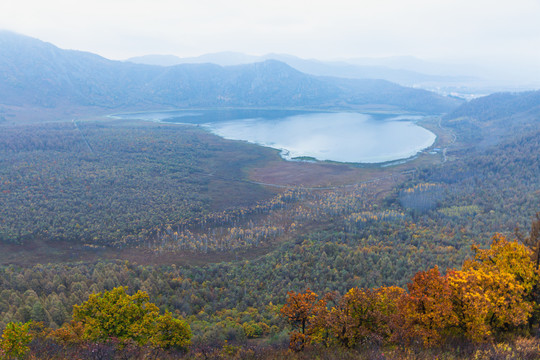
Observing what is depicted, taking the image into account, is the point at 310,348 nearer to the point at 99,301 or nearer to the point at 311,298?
the point at 311,298

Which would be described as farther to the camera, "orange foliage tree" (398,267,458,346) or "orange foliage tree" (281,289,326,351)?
"orange foliage tree" (281,289,326,351)

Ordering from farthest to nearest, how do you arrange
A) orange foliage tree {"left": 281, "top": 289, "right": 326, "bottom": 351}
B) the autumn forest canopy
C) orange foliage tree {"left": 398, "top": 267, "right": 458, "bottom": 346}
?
orange foliage tree {"left": 281, "top": 289, "right": 326, "bottom": 351}
the autumn forest canopy
orange foliage tree {"left": 398, "top": 267, "right": 458, "bottom": 346}

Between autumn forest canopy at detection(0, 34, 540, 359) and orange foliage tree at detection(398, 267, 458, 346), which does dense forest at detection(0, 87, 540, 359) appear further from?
autumn forest canopy at detection(0, 34, 540, 359)

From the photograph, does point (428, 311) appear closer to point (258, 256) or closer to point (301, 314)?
point (301, 314)

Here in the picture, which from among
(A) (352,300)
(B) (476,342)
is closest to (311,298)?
(A) (352,300)

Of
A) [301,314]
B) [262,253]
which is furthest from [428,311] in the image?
[262,253]

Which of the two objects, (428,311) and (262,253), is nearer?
(428,311)

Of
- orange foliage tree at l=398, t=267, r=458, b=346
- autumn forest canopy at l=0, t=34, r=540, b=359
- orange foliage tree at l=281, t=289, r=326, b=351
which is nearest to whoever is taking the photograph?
orange foliage tree at l=398, t=267, r=458, b=346

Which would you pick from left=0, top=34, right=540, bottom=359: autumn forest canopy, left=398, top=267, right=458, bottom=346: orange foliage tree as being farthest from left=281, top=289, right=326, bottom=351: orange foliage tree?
left=398, top=267, right=458, bottom=346: orange foliage tree
